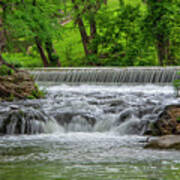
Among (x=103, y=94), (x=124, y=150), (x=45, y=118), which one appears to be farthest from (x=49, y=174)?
(x=103, y=94)

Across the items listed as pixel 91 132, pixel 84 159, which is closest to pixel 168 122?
pixel 91 132

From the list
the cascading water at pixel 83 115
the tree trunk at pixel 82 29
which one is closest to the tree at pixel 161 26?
the tree trunk at pixel 82 29

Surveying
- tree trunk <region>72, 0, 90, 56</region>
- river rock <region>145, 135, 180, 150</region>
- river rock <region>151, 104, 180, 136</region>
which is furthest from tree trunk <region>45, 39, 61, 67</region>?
river rock <region>145, 135, 180, 150</region>

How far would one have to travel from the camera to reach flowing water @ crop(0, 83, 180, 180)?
214 inches

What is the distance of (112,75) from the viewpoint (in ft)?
61.0

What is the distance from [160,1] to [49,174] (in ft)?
57.3

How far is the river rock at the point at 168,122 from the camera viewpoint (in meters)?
9.06

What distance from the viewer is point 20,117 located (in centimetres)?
1059

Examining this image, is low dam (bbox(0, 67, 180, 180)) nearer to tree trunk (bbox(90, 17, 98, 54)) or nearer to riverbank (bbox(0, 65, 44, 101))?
riverbank (bbox(0, 65, 44, 101))

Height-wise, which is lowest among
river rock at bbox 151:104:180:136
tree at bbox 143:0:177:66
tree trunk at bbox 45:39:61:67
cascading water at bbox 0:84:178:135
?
tree trunk at bbox 45:39:61:67

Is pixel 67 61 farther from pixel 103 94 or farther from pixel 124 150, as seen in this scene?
pixel 124 150

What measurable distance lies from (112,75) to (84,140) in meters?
10.1

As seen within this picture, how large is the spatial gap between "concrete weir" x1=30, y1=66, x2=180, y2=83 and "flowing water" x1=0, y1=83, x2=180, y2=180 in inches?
149

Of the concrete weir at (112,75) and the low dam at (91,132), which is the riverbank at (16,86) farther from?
the concrete weir at (112,75)
